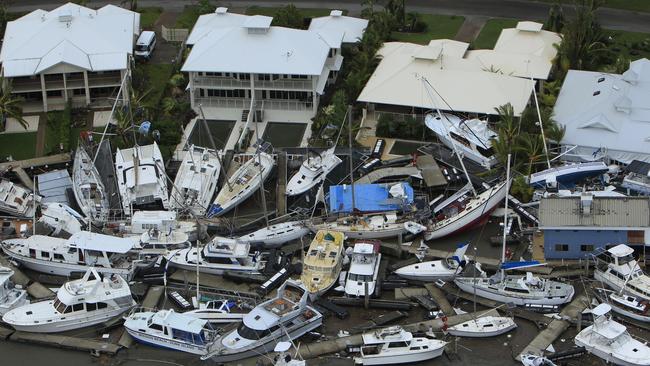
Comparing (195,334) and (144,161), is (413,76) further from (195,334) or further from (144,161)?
(195,334)

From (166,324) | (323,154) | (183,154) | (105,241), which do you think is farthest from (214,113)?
(166,324)

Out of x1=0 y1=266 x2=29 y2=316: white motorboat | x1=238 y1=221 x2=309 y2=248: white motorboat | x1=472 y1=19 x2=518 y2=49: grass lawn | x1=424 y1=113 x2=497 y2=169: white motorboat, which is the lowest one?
x1=0 y1=266 x2=29 y2=316: white motorboat

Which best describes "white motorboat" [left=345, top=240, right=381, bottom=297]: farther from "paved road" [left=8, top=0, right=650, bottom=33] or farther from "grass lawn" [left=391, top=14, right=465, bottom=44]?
"paved road" [left=8, top=0, right=650, bottom=33]

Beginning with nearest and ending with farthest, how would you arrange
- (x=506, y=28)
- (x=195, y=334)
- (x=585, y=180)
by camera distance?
(x=195, y=334), (x=585, y=180), (x=506, y=28)

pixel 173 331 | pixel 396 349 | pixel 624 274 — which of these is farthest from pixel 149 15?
pixel 624 274

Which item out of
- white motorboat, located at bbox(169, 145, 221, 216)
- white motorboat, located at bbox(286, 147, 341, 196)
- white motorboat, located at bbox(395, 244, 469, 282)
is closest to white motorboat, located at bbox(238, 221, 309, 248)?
white motorboat, located at bbox(286, 147, 341, 196)

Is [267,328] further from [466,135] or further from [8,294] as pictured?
[466,135]
